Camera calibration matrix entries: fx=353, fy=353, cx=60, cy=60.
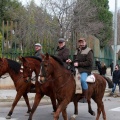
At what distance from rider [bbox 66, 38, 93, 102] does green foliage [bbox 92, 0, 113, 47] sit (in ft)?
115

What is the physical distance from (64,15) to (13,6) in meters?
9.63

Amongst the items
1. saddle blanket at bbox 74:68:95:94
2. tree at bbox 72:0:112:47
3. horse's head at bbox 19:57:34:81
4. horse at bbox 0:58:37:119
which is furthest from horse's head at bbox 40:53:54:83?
tree at bbox 72:0:112:47

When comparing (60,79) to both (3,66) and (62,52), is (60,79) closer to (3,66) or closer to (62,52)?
(62,52)

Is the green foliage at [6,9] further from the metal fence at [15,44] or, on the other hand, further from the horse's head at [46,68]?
the horse's head at [46,68]

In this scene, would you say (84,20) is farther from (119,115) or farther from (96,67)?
(119,115)

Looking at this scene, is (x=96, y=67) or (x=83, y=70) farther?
(x=96, y=67)

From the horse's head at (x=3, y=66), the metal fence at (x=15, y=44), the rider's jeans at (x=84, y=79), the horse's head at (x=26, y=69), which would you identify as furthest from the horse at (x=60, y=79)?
the metal fence at (x=15, y=44)

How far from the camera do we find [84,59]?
1021 cm

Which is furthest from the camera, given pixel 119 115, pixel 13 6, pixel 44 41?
pixel 13 6

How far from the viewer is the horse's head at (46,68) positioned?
880 cm

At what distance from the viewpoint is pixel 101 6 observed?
154ft

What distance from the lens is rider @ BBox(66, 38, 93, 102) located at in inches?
398

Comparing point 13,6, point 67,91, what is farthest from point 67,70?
point 13,6

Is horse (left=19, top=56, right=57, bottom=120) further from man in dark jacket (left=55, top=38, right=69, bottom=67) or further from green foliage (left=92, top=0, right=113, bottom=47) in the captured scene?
green foliage (left=92, top=0, right=113, bottom=47)
